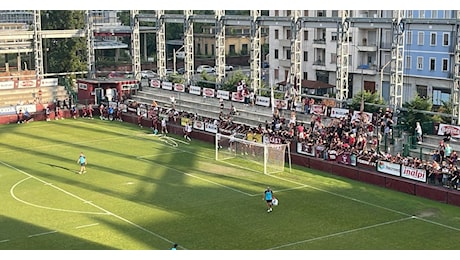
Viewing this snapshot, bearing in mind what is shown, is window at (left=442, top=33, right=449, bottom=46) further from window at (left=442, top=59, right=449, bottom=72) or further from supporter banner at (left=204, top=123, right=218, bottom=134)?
supporter banner at (left=204, top=123, right=218, bottom=134)

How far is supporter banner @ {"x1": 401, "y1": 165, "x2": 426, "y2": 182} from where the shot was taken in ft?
110

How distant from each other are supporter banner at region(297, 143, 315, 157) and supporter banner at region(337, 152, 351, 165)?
2.08m

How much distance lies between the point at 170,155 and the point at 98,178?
6756mm

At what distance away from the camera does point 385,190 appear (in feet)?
114

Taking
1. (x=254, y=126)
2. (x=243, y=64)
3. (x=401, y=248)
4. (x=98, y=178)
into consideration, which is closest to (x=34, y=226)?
(x=98, y=178)

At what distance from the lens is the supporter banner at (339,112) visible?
44.9m

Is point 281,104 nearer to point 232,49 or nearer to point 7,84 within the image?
point 7,84

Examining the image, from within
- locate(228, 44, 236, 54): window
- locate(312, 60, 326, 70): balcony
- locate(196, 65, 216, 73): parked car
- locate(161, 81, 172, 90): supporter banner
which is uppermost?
locate(228, 44, 236, 54): window

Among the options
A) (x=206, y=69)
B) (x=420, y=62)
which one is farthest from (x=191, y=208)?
(x=206, y=69)

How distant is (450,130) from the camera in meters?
38.6

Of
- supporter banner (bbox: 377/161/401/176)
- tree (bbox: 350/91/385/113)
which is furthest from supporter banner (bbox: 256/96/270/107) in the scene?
supporter banner (bbox: 377/161/401/176)

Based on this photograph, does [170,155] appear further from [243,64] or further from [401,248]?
[243,64]

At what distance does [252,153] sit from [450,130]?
34.5ft

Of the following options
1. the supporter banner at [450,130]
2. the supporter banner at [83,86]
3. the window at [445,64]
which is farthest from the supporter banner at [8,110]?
the window at [445,64]
